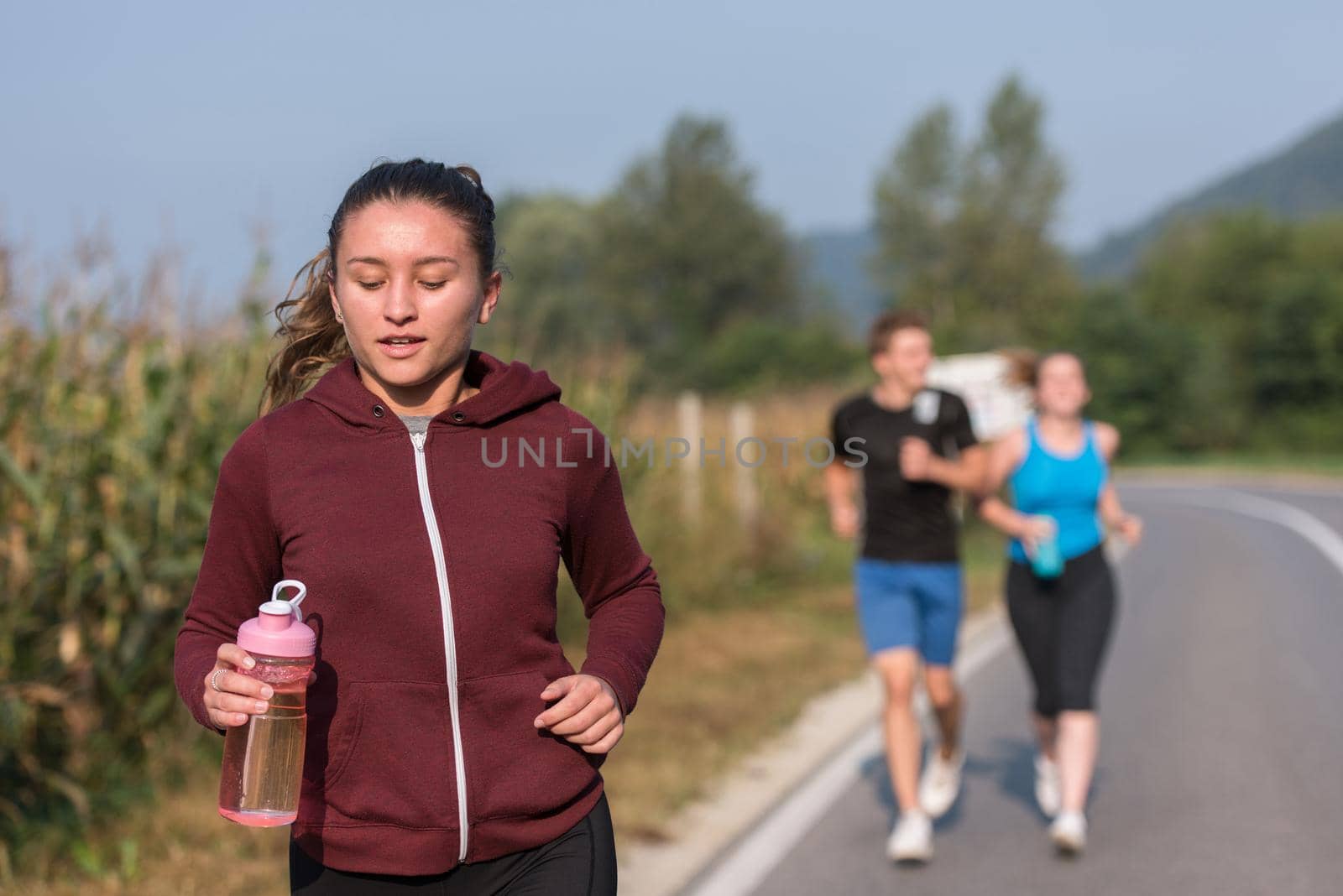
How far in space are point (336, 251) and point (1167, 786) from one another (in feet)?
19.0

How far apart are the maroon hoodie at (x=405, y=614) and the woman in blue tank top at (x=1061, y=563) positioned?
402cm

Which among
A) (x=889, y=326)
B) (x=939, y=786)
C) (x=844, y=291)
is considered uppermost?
(x=844, y=291)

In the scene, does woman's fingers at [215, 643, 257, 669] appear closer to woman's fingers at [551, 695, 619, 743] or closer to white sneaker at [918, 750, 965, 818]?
woman's fingers at [551, 695, 619, 743]

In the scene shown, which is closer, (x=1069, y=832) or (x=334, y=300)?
(x=334, y=300)

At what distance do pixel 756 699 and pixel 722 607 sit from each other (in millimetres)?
4314

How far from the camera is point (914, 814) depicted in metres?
6.13

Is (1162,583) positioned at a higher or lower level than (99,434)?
lower

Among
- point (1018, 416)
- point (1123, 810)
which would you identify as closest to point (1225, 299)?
point (1018, 416)

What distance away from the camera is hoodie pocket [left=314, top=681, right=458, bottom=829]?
2469mm

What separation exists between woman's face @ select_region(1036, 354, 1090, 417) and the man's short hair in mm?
559

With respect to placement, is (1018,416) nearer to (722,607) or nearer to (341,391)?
(722,607)

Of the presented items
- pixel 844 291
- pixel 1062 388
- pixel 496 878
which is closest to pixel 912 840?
pixel 1062 388

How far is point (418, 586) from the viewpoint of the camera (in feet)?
8.10

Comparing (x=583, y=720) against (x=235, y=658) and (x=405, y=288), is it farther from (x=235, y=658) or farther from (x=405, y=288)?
(x=405, y=288)
